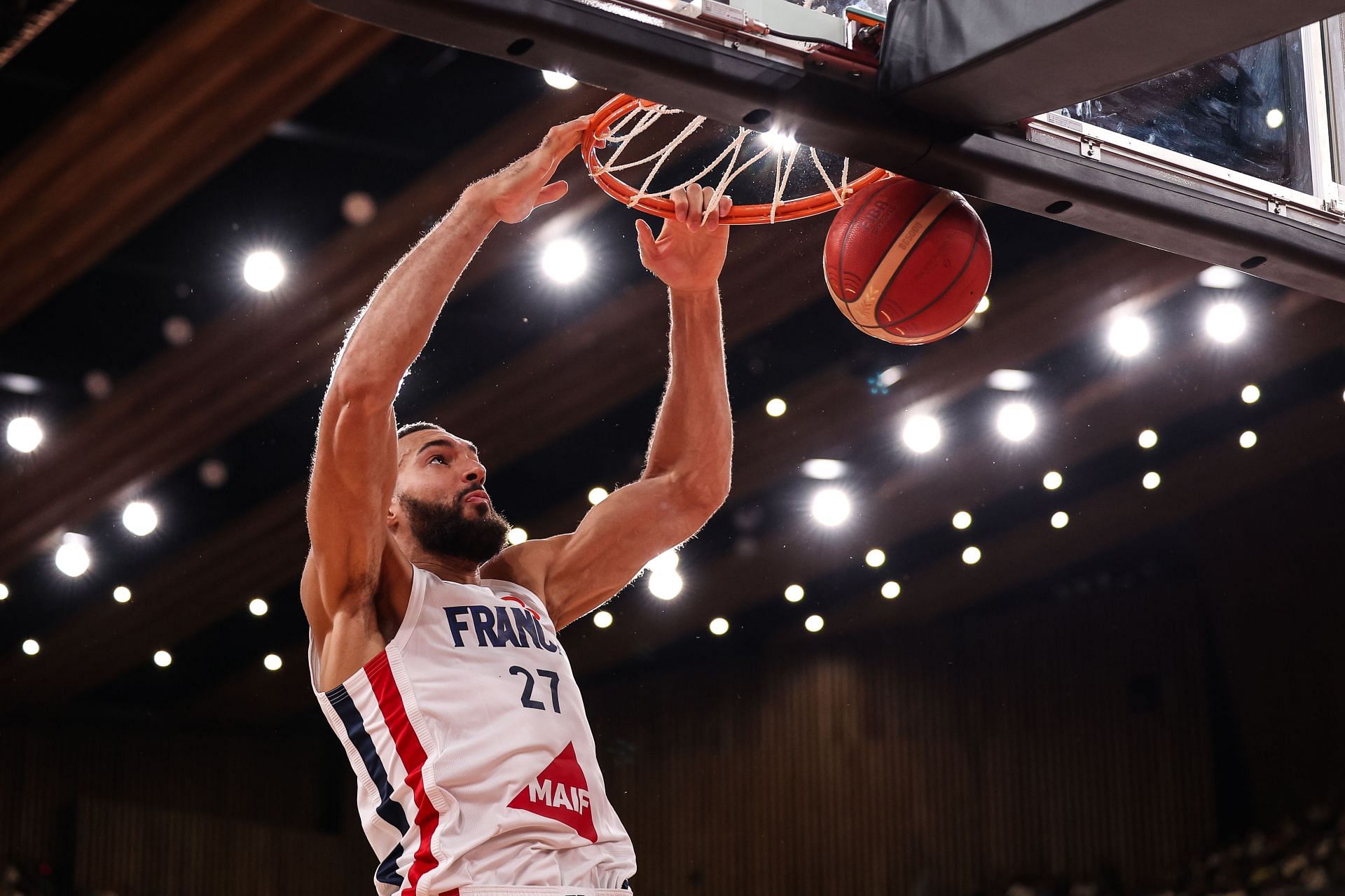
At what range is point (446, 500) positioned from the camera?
9.32 ft

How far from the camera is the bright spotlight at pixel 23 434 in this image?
735 cm

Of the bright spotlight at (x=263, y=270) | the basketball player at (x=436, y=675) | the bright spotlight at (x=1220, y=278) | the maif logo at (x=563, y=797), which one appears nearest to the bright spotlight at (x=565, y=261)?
the bright spotlight at (x=263, y=270)

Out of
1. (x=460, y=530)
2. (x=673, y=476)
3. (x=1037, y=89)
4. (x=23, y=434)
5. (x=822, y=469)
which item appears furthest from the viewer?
(x=822, y=469)

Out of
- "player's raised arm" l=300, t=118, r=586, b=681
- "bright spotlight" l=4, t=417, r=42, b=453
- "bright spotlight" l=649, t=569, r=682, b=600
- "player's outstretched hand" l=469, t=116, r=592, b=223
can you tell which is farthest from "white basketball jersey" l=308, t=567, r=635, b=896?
"bright spotlight" l=649, t=569, r=682, b=600

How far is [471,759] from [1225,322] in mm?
6806

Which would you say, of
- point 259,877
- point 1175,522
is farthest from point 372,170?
point 259,877

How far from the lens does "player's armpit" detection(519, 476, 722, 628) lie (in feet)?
9.91

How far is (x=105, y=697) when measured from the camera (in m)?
11.2

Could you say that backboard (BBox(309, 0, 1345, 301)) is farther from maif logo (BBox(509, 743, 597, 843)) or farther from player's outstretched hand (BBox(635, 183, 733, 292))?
maif logo (BBox(509, 743, 597, 843))

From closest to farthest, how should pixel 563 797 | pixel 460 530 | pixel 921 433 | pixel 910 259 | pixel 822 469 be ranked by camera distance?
pixel 563 797 → pixel 910 259 → pixel 460 530 → pixel 921 433 → pixel 822 469

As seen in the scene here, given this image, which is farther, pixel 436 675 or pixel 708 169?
pixel 708 169

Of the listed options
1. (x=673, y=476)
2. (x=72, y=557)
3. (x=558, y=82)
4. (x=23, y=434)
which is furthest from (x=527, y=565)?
(x=72, y=557)

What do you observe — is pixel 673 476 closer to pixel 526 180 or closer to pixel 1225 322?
pixel 526 180

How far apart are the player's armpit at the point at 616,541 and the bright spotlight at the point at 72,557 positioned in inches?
255
